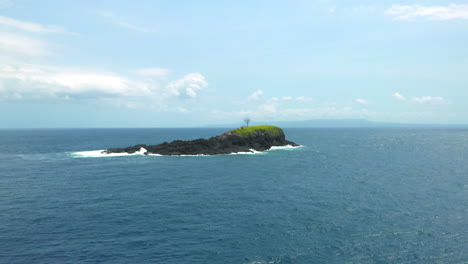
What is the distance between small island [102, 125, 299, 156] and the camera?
9650 centimetres

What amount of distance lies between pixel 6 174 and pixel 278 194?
61200mm

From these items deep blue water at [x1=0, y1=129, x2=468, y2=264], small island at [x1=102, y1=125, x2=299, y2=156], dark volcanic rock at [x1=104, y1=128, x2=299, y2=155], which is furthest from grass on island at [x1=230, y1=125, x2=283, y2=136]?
deep blue water at [x1=0, y1=129, x2=468, y2=264]

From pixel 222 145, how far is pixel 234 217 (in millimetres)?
68238

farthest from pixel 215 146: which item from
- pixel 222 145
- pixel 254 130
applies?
pixel 254 130

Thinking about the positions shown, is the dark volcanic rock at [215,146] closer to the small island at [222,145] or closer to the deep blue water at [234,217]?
the small island at [222,145]

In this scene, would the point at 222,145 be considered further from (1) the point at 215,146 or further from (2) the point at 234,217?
(2) the point at 234,217

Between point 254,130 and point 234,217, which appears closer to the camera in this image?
point 234,217

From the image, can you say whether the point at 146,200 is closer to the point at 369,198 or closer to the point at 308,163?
the point at 369,198

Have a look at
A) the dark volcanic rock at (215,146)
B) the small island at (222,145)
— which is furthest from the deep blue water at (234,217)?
the small island at (222,145)

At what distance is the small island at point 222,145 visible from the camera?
317ft

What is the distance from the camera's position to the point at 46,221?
32875 millimetres

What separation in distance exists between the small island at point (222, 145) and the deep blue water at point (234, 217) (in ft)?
105

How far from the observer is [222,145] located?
102312 millimetres

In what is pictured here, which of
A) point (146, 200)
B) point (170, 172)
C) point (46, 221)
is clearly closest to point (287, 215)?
point (146, 200)
